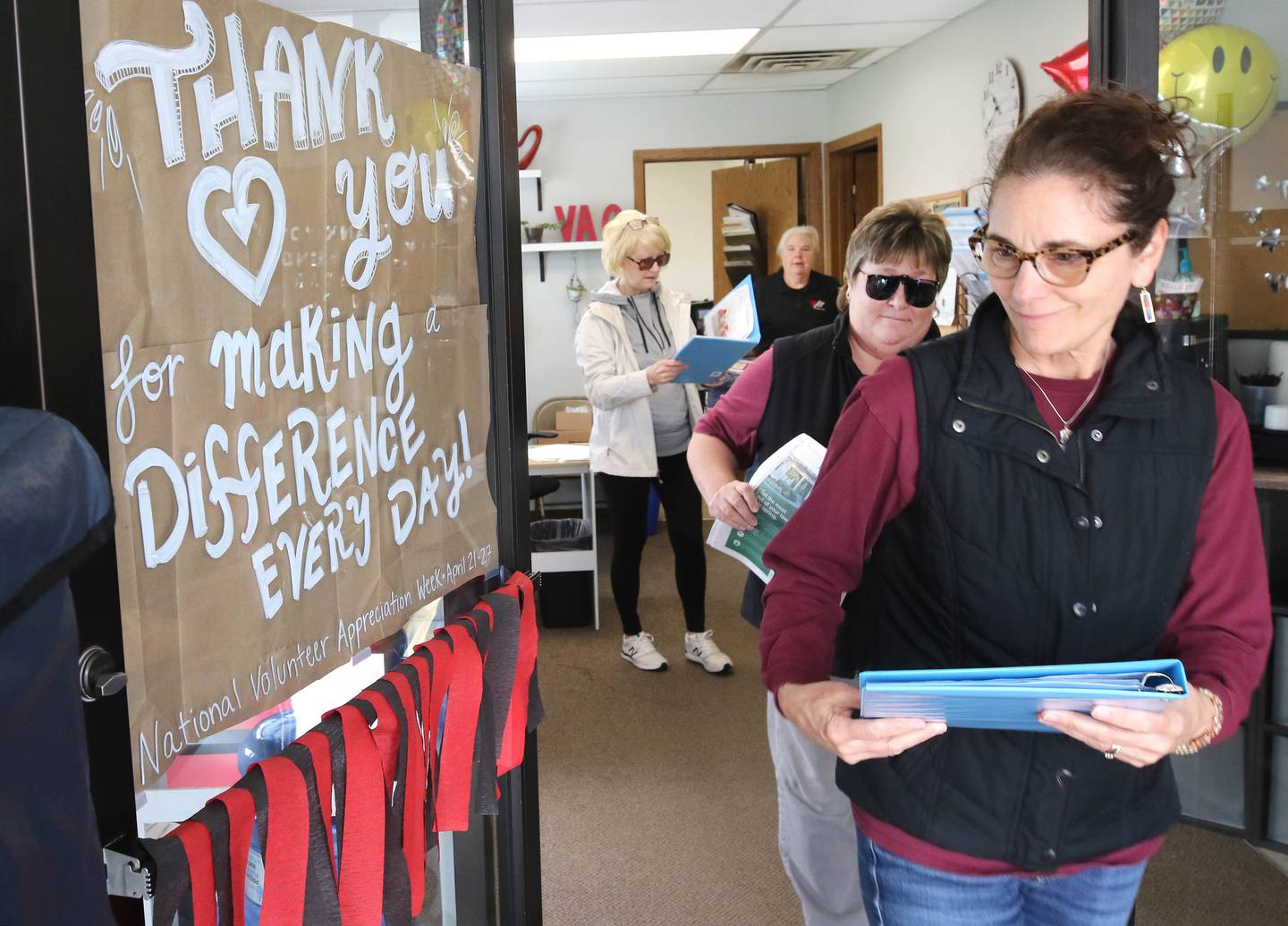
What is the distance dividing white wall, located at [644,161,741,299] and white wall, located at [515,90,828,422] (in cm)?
171

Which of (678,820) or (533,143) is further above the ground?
(533,143)

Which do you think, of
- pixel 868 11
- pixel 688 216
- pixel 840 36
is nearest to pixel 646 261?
pixel 868 11

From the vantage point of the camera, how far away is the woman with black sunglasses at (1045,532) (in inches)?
50.5

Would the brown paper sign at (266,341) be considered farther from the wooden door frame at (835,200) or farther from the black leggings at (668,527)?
the wooden door frame at (835,200)

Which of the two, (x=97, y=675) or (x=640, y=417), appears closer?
(x=97, y=675)

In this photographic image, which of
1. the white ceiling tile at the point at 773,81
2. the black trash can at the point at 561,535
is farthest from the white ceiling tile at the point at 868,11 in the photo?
the black trash can at the point at 561,535

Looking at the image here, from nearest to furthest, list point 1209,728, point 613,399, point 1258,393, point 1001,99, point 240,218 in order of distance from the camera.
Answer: point 240,218 < point 1209,728 < point 1258,393 < point 613,399 < point 1001,99

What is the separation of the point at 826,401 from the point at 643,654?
2582 millimetres

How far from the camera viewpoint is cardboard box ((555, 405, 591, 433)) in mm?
6930

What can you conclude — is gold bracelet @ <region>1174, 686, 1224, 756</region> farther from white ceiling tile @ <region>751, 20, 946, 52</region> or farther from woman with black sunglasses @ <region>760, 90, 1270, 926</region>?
white ceiling tile @ <region>751, 20, 946, 52</region>

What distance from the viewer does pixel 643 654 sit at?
4.55m

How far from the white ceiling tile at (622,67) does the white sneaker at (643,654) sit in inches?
145

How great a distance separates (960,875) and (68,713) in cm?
110

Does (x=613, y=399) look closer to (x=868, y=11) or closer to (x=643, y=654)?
(x=643, y=654)
